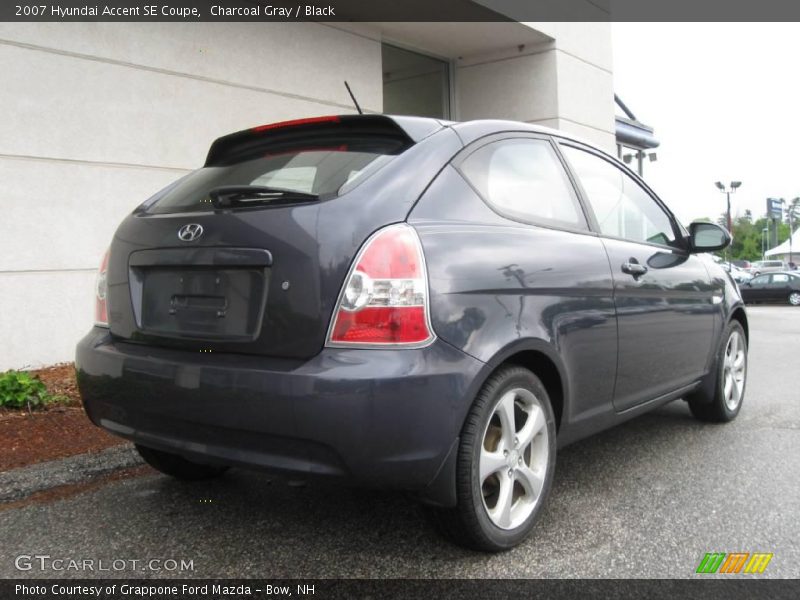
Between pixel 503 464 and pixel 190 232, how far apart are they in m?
1.39

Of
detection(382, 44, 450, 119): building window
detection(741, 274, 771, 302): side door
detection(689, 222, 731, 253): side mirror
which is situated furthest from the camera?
detection(741, 274, 771, 302): side door

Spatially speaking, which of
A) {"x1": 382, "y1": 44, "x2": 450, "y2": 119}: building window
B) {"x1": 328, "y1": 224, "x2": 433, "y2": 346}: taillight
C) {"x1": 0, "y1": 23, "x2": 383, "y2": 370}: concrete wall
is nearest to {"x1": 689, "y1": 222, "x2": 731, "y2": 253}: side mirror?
{"x1": 328, "y1": 224, "x2": 433, "y2": 346}: taillight

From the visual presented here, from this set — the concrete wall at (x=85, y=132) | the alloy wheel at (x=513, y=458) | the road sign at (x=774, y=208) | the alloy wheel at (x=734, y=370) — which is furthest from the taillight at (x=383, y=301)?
the road sign at (x=774, y=208)

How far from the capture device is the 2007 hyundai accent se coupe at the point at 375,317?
2180 millimetres

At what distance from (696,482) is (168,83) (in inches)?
226

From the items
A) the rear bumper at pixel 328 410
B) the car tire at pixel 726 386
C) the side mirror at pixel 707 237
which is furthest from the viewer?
the car tire at pixel 726 386

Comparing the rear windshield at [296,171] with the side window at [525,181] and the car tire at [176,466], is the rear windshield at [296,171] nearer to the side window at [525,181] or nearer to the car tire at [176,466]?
the side window at [525,181]

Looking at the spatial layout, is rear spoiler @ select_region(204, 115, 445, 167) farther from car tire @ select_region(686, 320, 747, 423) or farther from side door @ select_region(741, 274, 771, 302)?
side door @ select_region(741, 274, 771, 302)

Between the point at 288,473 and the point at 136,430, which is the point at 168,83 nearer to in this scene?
the point at 136,430

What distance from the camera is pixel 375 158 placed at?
8.29 ft

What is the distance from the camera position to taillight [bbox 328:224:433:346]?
2186mm

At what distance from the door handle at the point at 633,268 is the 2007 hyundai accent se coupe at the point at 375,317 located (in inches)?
6.1

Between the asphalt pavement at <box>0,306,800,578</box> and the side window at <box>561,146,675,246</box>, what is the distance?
123 centimetres

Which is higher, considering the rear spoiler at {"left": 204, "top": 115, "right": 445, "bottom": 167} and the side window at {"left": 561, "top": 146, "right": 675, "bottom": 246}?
the rear spoiler at {"left": 204, "top": 115, "right": 445, "bottom": 167}
